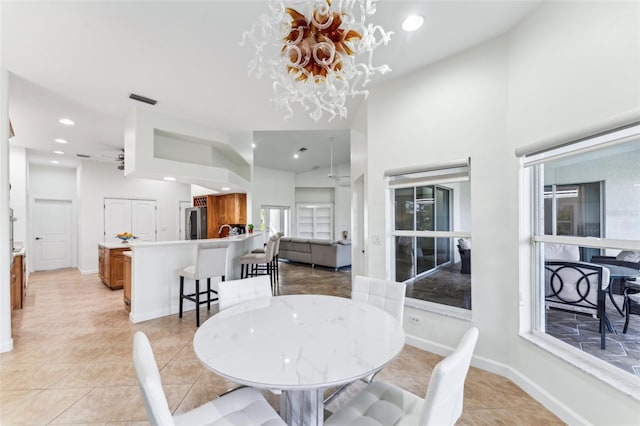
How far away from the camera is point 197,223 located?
7.63 m

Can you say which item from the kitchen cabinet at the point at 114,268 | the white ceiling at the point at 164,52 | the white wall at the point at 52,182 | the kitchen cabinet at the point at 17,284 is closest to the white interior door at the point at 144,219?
the white wall at the point at 52,182

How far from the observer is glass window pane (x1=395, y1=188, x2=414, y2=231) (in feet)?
9.84

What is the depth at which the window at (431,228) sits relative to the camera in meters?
2.59

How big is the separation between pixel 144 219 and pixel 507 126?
8.42 meters

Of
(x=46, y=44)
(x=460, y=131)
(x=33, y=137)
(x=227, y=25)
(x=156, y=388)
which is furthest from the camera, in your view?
(x=33, y=137)

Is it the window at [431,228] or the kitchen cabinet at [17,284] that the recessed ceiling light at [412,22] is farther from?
the kitchen cabinet at [17,284]

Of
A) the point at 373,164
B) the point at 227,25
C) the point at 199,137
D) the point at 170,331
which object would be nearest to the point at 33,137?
the point at 199,137

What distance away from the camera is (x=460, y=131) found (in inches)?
96.6

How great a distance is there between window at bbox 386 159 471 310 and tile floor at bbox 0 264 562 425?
2.48 feet

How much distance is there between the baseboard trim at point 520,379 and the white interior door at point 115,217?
25.0 ft

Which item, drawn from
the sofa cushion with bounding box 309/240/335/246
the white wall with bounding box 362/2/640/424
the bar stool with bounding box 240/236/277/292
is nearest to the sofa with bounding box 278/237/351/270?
the sofa cushion with bounding box 309/240/335/246

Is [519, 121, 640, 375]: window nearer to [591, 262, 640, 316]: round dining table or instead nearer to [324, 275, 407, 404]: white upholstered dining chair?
[591, 262, 640, 316]: round dining table

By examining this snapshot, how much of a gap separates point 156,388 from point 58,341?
321cm

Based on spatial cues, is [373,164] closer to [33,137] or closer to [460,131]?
[460,131]
